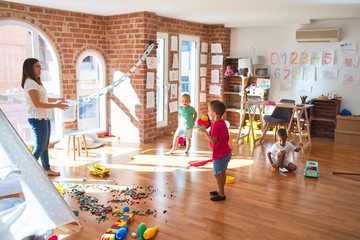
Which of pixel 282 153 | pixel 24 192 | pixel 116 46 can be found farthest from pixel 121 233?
pixel 116 46

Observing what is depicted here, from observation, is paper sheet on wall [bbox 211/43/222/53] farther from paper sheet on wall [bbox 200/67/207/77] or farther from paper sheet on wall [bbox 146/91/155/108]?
paper sheet on wall [bbox 146/91/155/108]

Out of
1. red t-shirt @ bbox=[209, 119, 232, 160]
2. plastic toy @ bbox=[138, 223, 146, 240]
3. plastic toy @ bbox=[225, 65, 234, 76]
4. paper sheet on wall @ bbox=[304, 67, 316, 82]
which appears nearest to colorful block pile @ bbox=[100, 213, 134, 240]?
plastic toy @ bbox=[138, 223, 146, 240]

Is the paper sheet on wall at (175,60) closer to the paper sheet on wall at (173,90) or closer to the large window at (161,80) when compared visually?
the large window at (161,80)

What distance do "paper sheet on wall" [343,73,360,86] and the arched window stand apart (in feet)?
15.3

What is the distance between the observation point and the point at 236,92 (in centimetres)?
768

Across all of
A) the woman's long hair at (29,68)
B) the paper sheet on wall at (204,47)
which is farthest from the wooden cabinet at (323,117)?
the woman's long hair at (29,68)

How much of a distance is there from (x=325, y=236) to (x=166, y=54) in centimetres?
464

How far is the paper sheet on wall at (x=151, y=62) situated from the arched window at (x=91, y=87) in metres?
0.99

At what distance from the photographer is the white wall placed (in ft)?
21.3

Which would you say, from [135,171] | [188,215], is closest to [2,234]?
[188,215]

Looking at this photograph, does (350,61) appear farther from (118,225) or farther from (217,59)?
(118,225)

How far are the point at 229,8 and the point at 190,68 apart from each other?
2.29 m

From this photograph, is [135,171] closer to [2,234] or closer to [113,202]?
[113,202]

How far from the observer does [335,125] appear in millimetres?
6484
